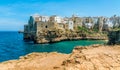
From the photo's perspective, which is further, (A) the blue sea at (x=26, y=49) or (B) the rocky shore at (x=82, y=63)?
(A) the blue sea at (x=26, y=49)

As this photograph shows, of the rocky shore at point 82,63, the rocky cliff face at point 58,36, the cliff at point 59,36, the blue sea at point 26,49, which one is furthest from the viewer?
the cliff at point 59,36

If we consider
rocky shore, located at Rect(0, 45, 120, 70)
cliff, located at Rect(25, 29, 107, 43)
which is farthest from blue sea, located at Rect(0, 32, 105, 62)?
rocky shore, located at Rect(0, 45, 120, 70)

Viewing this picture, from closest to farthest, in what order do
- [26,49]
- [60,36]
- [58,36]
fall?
[26,49] → [58,36] → [60,36]

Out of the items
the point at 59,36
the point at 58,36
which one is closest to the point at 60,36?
the point at 59,36

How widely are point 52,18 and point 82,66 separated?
108828 millimetres

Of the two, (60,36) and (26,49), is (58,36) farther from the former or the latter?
(26,49)

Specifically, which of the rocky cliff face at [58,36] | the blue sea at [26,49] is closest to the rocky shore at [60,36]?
the rocky cliff face at [58,36]

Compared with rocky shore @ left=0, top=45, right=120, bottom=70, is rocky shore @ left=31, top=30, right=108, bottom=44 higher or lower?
lower

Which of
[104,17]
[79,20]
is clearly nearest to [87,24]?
[79,20]

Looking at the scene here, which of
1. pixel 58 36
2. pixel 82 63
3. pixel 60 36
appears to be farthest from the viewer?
pixel 60 36

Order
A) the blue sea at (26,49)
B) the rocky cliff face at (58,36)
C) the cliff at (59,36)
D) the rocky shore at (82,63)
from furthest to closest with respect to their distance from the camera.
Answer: the cliff at (59,36), the rocky cliff face at (58,36), the blue sea at (26,49), the rocky shore at (82,63)

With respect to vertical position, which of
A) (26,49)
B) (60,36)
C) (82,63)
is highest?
(82,63)

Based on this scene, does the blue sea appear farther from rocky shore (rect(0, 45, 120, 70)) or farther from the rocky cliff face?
rocky shore (rect(0, 45, 120, 70))

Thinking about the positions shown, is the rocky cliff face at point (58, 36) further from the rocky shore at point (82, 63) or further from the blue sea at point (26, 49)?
the rocky shore at point (82, 63)
